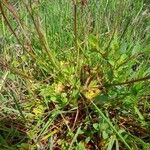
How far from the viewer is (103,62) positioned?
4.67 ft

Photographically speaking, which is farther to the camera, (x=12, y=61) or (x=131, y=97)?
(x=12, y=61)

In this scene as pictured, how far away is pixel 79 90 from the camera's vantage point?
1.35 m

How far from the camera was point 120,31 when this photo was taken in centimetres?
154

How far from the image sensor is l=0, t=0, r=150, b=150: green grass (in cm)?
128

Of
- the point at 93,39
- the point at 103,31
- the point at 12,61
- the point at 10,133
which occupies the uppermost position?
the point at 103,31

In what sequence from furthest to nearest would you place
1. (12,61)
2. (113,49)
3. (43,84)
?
1. (12,61)
2. (43,84)
3. (113,49)

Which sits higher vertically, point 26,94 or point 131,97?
point 26,94

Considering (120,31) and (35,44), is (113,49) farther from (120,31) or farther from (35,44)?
(35,44)

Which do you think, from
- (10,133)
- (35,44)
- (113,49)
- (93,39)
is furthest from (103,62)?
(10,133)

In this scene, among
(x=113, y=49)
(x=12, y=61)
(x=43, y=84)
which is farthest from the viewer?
(x=12, y=61)

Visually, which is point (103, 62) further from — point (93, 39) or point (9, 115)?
point (9, 115)

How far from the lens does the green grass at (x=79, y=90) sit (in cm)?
128

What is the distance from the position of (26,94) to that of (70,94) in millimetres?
202

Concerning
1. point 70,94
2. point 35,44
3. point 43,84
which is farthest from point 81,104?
point 35,44
